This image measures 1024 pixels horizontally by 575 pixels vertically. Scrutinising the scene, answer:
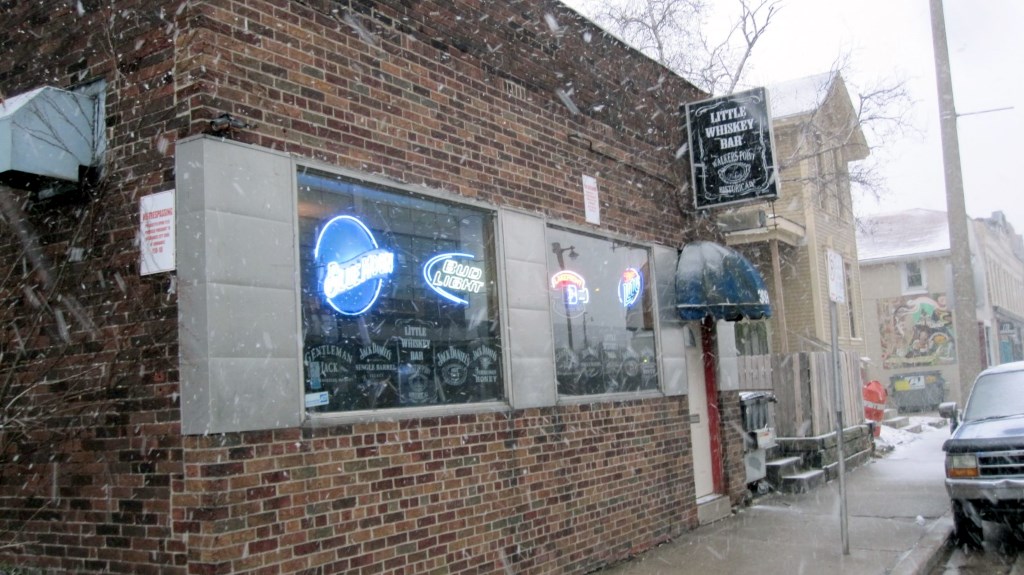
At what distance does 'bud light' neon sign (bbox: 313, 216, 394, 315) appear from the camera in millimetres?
5629

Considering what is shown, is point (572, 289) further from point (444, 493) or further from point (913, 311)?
point (913, 311)

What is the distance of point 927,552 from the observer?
8.22m

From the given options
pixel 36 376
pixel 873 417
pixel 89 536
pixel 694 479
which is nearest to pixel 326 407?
pixel 89 536

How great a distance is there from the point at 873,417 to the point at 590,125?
40.7 feet

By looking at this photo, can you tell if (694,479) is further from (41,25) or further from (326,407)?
(41,25)

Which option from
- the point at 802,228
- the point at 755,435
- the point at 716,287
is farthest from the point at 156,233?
the point at 802,228

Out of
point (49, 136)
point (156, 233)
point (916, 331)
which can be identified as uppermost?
point (49, 136)

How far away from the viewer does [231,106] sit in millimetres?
5055

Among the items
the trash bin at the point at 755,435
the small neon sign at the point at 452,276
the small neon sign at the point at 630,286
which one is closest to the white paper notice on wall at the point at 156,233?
the small neon sign at the point at 452,276

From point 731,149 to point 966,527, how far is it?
16.0ft

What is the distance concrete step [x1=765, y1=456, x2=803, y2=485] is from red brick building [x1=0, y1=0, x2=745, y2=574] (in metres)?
5.13

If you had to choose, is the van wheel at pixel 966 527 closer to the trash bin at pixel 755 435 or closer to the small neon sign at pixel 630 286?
the trash bin at pixel 755 435

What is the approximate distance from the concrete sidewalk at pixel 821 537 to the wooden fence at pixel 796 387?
1065mm

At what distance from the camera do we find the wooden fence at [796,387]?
13758mm
